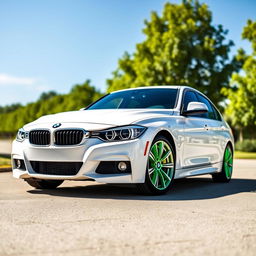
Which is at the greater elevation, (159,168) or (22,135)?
(22,135)

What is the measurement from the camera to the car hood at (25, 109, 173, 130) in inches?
252

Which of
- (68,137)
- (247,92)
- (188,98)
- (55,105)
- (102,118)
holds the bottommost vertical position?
(68,137)

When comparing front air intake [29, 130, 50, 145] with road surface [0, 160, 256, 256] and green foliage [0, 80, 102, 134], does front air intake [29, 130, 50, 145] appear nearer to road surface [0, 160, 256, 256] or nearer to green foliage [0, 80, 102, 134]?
road surface [0, 160, 256, 256]

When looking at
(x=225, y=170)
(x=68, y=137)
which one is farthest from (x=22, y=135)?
(x=225, y=170)

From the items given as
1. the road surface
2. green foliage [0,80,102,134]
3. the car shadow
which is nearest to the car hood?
the car shadow

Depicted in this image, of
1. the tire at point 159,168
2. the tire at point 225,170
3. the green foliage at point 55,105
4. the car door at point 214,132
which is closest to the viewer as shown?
the tire at point 159,168

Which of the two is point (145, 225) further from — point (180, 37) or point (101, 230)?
point (180, 37)

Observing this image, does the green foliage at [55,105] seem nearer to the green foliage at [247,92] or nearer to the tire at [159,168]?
the green foliage at [247,92]

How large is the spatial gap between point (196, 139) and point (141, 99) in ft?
3.62

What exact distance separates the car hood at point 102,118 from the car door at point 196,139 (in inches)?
20.9

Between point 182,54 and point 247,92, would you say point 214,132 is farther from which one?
point 182,54

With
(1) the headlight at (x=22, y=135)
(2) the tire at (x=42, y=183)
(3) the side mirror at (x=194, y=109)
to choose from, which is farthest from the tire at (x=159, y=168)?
(1) the headlight at (x=22, y=135)

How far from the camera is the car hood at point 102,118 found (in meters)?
6.40

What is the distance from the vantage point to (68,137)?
6.43 m
